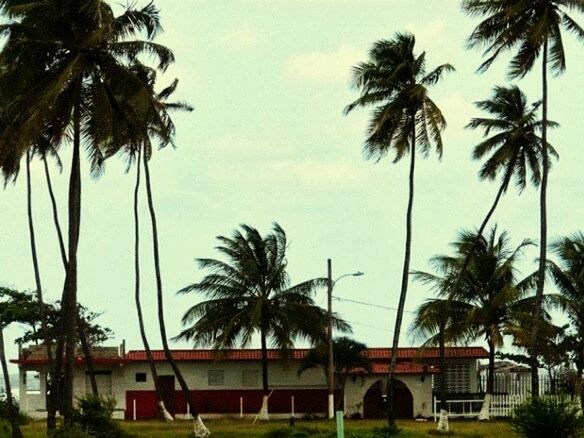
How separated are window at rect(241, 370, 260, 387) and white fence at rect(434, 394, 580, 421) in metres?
8.76

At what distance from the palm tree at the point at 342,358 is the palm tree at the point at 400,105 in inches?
446

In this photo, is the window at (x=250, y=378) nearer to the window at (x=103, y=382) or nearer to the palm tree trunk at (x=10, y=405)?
the window at (x=103, y=382)

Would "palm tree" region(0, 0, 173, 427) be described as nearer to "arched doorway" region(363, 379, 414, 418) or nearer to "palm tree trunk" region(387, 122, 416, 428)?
"palm tree trunk" region(387, 122, 416, 428)

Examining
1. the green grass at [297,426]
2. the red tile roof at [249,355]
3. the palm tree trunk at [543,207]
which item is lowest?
the green grass at [297,426]

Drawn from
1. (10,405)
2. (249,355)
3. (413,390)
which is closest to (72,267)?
(10,405)

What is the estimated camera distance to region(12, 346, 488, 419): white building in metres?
54.8

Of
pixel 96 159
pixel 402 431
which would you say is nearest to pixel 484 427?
pixel 402 431

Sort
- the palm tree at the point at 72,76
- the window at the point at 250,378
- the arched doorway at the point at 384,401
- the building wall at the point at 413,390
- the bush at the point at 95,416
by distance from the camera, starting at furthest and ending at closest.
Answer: the window at the point at 250,378
the arched doorway at the point at 384,401
the building wall at the point at 413,390
the bush at the point at 95,416
the palm tree at the point at 72,76

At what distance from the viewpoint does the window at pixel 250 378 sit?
56.1 meters

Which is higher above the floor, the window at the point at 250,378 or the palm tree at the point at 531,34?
the palm tree at the point at 531,34

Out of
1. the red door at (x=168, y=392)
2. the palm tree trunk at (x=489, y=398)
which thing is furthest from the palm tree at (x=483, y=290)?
the red door at (x=168, y=392)

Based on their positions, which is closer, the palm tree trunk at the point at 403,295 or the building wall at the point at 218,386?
the palm tree trunk at the point at 403,295

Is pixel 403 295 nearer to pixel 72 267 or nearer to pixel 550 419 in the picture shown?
pixel 550 419

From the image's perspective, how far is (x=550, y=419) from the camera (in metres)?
30.3
